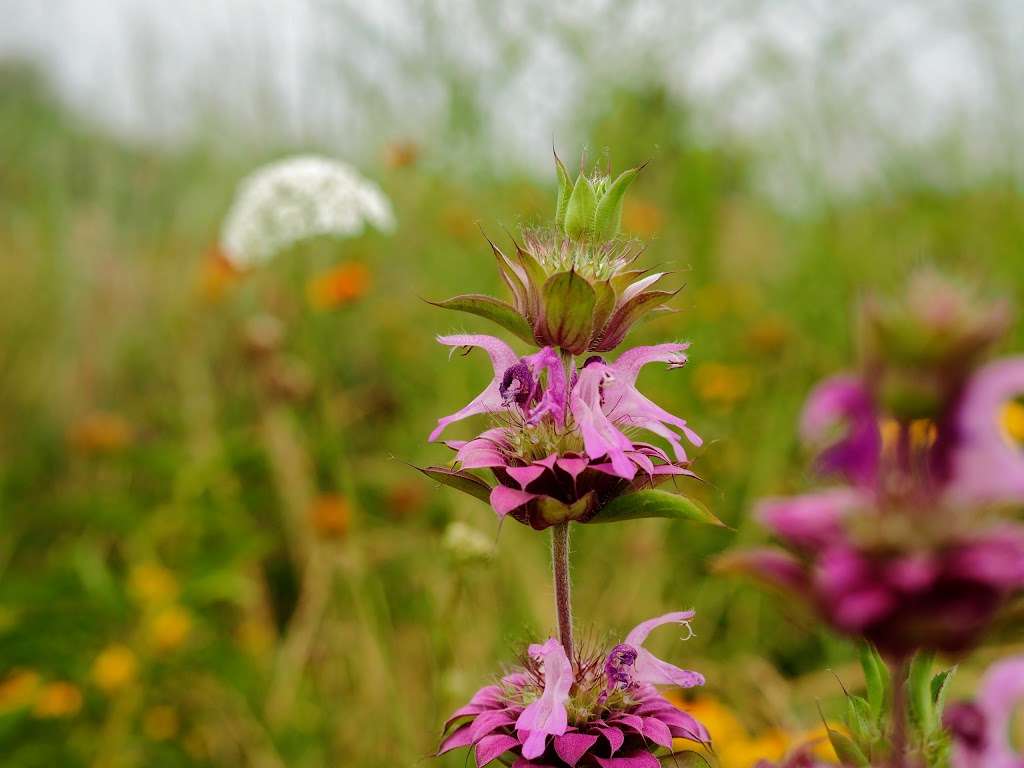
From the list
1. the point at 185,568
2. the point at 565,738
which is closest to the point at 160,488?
the point at 185,568

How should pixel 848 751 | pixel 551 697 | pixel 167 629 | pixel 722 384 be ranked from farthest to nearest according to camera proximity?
pixel 722 384, pixel 167 629, pixel 551 697, pixel 848 751

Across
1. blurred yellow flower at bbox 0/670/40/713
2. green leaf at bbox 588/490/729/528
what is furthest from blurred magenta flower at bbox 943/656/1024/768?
blurred yellow flower at bbox 0/670/40/713

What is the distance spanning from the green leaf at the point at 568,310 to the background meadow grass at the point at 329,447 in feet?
0.98

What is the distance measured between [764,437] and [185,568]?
55.7 inches

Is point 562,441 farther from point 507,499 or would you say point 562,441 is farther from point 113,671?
point 113,671

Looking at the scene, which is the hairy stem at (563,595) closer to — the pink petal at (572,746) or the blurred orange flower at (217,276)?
the pink petal at (572,746)

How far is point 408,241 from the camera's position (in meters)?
3.04

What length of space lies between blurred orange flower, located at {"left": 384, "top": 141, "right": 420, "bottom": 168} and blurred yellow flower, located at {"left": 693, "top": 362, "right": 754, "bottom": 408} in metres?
0.96

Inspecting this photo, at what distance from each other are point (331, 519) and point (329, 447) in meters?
0.56

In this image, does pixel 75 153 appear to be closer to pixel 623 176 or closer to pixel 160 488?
pixel 160 488

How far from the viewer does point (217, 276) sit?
8.99ft

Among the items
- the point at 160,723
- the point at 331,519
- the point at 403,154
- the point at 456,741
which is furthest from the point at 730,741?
the point at 403,154

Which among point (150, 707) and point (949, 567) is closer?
point (949, 567)

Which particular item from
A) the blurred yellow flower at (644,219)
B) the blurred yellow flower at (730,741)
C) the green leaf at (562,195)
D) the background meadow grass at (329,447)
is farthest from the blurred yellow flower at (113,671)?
the blurred yellow flower at (644,219)
